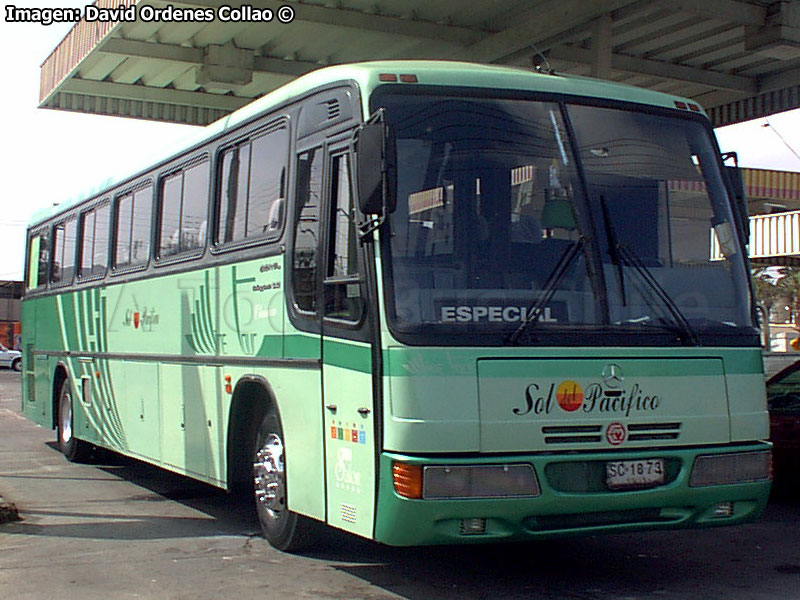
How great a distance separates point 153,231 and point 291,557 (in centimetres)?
413

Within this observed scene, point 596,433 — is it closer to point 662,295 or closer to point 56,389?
point 662,295

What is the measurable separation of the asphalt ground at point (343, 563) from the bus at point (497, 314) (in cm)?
42

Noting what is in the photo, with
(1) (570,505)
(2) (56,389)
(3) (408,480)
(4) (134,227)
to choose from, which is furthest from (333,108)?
(2) (56,389)

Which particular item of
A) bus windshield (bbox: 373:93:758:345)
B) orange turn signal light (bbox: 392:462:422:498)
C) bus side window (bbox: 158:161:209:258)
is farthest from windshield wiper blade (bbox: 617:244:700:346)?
bus side window (bbox: 158:161:209:258)

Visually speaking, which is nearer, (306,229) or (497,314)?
(497,314)

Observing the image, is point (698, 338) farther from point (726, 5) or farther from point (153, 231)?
point (726, 5)

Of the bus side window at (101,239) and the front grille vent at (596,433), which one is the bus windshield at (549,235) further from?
the bus side window at (101,239)

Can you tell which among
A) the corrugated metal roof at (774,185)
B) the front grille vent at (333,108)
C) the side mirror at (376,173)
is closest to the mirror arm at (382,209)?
the side mirror at (376,173)

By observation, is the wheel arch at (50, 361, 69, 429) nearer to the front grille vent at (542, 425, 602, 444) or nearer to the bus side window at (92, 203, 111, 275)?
the bus side window at (92, 203, 111, 275)

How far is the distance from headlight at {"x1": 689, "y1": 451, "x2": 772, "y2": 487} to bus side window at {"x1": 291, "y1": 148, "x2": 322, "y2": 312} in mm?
2527

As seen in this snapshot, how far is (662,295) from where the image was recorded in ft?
23.5

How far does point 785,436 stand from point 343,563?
4548mm

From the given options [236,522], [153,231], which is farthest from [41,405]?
[236,522]

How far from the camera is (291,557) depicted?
8.13 meters
